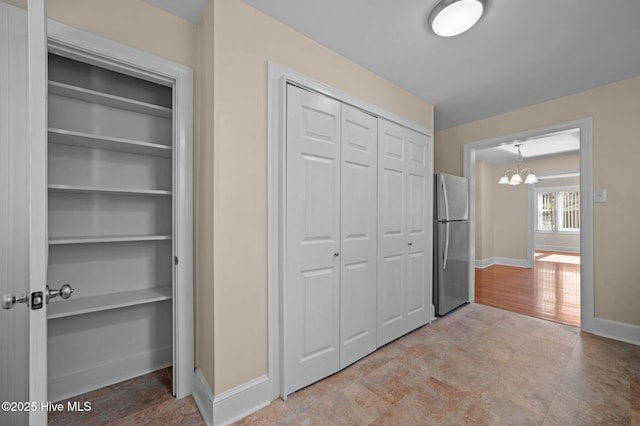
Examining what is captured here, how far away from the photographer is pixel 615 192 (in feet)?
8.51

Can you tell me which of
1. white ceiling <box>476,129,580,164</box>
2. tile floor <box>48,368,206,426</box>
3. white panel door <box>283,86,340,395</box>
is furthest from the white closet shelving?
white ceiling <box>476,129,580,164</box>

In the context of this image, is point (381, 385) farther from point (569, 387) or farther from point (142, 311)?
point (142, 311)

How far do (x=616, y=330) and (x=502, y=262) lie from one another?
411 centimetres

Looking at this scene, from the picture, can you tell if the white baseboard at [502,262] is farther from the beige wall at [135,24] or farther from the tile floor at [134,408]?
the beige wall at [135,24]

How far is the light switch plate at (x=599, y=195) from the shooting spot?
8.67 feet

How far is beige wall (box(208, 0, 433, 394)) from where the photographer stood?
153 cm

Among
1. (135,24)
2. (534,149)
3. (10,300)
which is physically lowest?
(10,300)

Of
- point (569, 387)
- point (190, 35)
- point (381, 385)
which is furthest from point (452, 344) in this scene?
point (190, 35)

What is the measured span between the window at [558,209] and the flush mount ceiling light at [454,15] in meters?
8.62

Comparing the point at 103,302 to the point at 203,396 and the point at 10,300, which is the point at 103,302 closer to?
the point at 203,396

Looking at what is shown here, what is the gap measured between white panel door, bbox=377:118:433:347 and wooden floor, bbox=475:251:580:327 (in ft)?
5.05

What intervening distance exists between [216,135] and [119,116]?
1.01 m

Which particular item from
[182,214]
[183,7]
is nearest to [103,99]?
[183,7]

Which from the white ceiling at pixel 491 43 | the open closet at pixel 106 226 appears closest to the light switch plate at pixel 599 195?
the white ceiling at pixel 491 43
